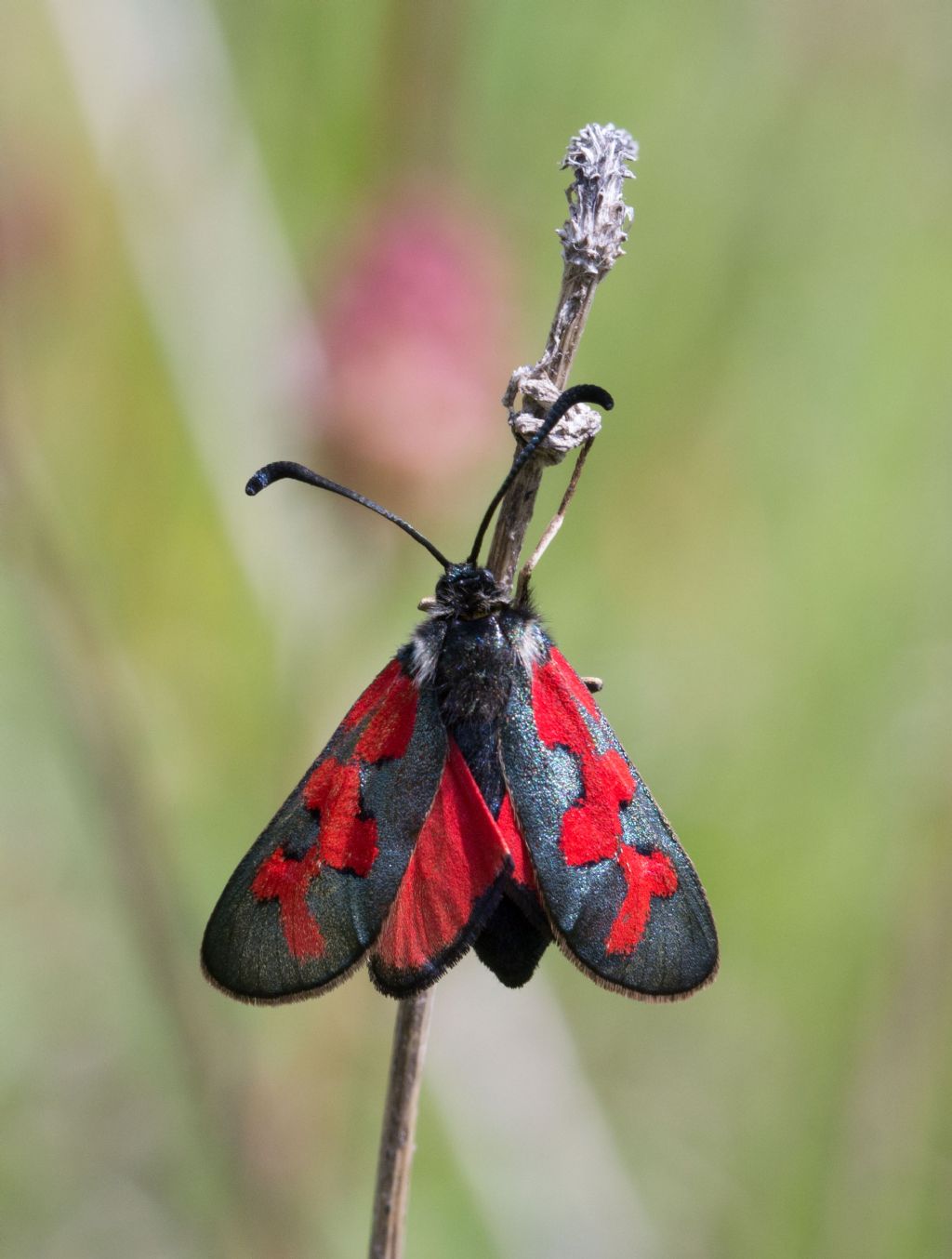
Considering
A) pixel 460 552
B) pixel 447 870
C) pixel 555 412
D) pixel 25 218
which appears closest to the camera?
pixel 555 412

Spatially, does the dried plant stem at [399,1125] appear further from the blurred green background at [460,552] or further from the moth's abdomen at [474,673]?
the blurred green background at [460,552]

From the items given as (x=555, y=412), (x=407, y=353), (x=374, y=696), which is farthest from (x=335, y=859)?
(x=407, y=353)

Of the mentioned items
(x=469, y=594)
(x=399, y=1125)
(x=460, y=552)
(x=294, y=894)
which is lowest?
(x=399, y=1125)

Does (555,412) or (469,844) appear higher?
(555,412)

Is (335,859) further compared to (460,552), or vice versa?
(460,552)

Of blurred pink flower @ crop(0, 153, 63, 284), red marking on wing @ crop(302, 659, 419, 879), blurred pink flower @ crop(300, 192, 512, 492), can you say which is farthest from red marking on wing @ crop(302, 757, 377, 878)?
blurred pink flower @ crop(0, 153, 63, 284)

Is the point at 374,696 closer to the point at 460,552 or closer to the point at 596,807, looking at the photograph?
the point at 596,807

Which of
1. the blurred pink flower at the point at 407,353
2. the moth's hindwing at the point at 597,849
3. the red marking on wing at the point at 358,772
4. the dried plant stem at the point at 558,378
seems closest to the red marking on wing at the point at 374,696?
the red marking on wing at the point at 358,772

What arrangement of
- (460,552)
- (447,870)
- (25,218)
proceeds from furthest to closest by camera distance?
(460,552) → (25,218) → (447,870)
